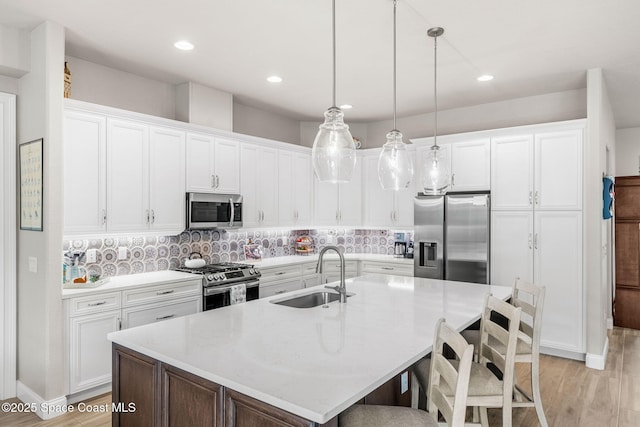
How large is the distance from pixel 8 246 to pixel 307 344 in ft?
9.44

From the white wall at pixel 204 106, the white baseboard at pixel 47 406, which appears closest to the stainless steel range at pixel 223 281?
the white baseboard at pixel 47 406

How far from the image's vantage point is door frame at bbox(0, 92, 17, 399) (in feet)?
10.9

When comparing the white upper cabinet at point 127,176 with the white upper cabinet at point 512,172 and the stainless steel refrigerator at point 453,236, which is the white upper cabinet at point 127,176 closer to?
the stainless steel refrigerator at point 453,236

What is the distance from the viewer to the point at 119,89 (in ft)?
13.0

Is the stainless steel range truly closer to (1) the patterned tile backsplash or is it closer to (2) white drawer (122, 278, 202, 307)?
(2) white drawer (122, 278, 202, 307)

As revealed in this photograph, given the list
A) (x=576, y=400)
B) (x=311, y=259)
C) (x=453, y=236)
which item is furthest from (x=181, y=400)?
(x=453, y=236)

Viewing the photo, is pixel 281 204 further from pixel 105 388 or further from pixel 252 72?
pixel 105 388

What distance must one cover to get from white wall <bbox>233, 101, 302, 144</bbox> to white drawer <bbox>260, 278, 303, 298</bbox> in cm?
199

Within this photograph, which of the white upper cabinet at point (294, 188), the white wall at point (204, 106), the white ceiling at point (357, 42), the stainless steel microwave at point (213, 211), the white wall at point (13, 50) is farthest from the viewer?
the white upper cabinet at point (294, 188)

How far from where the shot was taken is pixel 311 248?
19.6 feet

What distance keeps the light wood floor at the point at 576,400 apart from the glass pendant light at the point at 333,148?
213 cm

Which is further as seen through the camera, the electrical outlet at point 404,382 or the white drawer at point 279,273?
the white drawer at point 279,273

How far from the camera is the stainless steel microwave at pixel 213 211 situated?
4117mm

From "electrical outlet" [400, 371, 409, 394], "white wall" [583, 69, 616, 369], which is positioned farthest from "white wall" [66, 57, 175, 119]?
"white wall" [583, 69, 616, 369]
